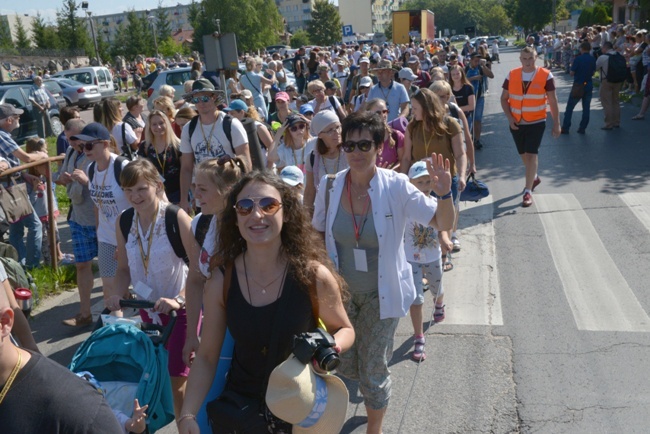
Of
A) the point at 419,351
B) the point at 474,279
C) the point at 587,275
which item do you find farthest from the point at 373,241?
the point at 587,275

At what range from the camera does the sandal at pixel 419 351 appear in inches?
203

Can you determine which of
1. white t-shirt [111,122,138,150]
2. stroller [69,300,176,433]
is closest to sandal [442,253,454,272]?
white t-shirt [111,122,138,150]

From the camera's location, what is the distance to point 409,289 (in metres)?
3.81

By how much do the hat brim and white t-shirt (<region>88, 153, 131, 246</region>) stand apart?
10.6ft

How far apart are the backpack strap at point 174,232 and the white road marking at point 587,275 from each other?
3365 mm

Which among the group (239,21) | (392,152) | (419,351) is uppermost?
(239,21)

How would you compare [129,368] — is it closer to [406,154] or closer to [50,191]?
[406,154]

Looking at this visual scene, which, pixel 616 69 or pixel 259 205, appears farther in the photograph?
pixel 616 69

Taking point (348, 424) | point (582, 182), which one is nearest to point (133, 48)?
point (582, 182)

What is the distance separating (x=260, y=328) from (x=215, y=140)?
383cm

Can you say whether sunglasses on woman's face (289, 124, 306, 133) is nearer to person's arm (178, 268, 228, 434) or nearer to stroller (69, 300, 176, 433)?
stroller (69, 300, 176, 433)

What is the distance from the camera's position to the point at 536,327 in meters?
5.55

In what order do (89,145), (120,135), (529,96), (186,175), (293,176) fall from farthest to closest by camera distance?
(529,96) < (120,135) < (186,175) < (89,145) < (293,176)

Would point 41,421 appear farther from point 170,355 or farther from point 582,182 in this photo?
point 582,182
